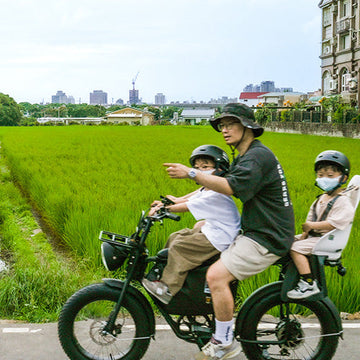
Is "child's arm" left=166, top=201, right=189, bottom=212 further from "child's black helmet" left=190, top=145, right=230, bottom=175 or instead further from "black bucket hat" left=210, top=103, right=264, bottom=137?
"black bucket hat" left=210, top=103, right=264, bottom=137

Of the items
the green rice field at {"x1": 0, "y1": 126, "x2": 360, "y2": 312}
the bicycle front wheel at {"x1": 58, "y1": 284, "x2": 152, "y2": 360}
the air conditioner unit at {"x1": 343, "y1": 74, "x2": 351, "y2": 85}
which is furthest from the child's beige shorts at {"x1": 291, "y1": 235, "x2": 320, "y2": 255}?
the air conditioner unit at {"x1": 343, "y1": 74, "x2": 351, "y2": 85}

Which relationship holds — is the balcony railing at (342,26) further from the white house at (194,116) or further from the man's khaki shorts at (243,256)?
the white house at (194,116)

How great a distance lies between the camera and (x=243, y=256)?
2.86 m

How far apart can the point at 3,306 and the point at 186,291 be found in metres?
1.94

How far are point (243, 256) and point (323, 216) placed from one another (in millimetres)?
571

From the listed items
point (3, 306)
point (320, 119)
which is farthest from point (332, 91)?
point (3, 306)

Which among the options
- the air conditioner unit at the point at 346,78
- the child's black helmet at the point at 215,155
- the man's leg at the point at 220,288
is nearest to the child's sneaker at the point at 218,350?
the man's leg at the point at 220,288

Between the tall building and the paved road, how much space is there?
40890 mm

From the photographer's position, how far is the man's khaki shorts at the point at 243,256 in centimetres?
285

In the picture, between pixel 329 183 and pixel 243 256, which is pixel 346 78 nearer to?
pixel 329 183

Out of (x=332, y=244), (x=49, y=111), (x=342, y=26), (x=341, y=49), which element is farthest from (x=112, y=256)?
(x=49, y=111)

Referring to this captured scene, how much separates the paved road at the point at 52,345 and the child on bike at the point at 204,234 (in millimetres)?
630

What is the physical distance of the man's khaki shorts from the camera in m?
2.85

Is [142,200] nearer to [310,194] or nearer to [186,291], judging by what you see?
[310,194]
